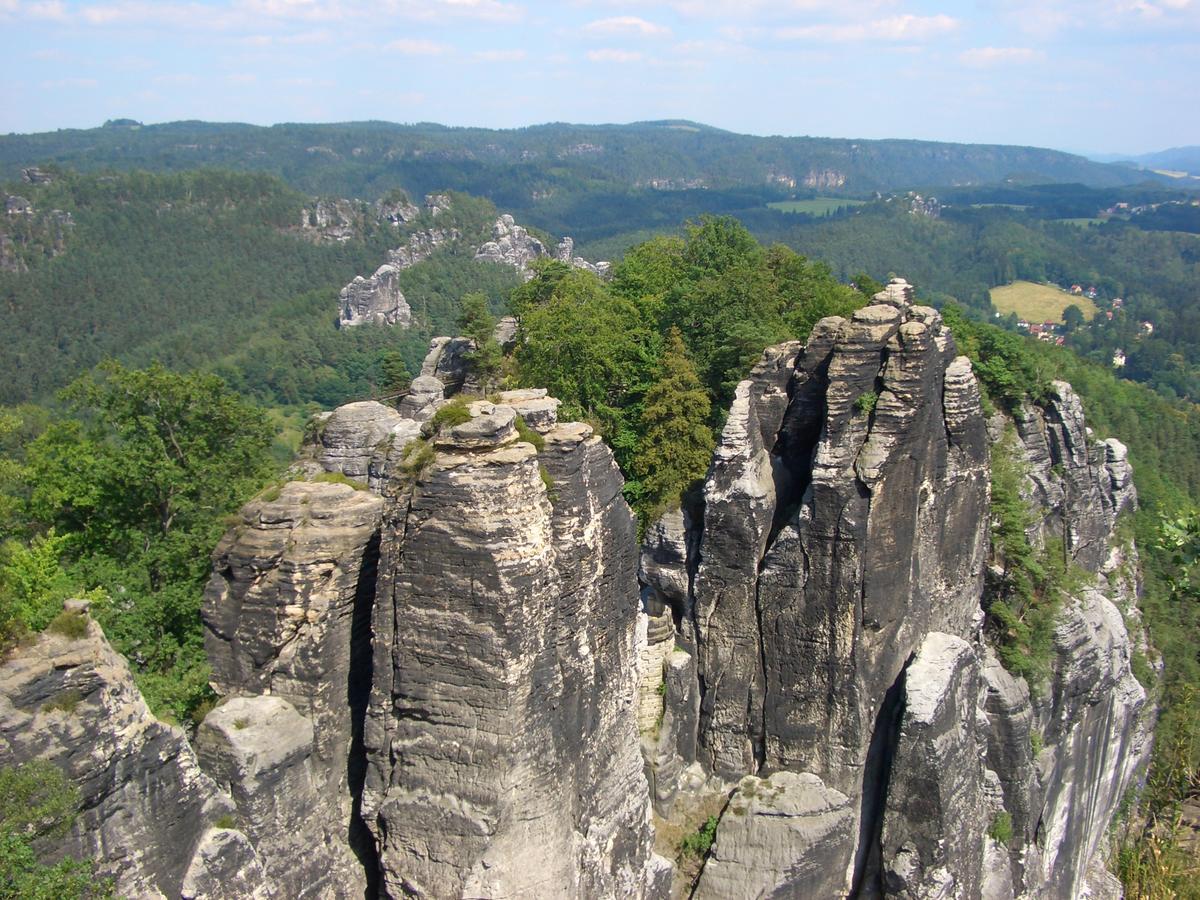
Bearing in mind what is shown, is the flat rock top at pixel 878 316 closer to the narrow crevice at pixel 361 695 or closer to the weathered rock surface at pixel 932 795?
the weathered rock surface at pixel 932 795

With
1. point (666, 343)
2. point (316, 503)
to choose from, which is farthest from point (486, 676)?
point (666, 343)

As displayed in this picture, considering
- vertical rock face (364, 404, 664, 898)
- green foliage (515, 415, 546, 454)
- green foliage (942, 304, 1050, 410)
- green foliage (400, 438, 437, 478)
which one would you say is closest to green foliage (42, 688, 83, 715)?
vertical rock face (364, 404, 664, 898)

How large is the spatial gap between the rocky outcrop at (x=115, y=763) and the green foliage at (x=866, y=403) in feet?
51.5

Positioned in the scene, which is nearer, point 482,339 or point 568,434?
point 568,434

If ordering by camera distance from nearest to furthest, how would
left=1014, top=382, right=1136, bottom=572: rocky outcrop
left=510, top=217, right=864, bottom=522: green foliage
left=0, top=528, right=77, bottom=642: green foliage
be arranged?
1. left=0, top=528, right=77, bottom=642: green foliage
2. left=510, top=217, right=864, bottom=522: green foliage
3. left=1014, top=382, right=1136, bottom=572: rocky outcrop

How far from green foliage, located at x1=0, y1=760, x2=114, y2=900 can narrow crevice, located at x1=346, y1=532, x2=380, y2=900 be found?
531cm

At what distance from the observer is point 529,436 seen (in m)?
16.5

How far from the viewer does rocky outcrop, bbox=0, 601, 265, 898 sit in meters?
12.1

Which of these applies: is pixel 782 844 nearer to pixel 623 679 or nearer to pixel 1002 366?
pixel 623 679

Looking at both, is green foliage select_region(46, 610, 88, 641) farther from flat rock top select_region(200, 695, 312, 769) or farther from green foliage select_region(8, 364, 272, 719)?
green foliage select_region(8, 364, 272, 719)

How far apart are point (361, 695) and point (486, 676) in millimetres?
3505

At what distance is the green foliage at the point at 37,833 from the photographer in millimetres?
11211

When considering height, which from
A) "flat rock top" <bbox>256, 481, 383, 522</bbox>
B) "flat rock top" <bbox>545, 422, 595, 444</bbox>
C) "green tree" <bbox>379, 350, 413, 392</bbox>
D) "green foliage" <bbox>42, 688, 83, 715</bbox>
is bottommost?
"green tree" <bbox>379, 350, 413, 392</bbox>

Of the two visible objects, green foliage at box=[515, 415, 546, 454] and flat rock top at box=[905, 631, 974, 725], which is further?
flat rock top at box=[905, 631, 974, 725]
